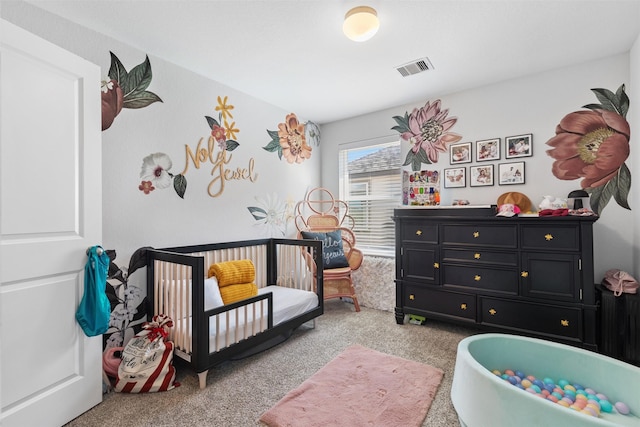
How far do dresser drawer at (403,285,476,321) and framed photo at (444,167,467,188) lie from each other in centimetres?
118

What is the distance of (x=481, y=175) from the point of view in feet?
9.89

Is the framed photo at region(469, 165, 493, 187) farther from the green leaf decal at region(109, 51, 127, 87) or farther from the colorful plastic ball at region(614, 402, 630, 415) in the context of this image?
the green leaf decal at region(109, 51, 127, 87)

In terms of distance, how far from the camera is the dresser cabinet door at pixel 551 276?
86.6 inches

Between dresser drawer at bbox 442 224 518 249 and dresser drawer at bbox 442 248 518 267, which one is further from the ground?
dresser drawer at bbox 442 224 518 249

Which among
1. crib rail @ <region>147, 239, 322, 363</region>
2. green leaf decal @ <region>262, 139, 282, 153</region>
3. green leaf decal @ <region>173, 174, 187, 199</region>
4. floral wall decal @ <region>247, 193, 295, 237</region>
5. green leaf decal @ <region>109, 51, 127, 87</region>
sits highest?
green leaf decal @ <region>109, 51, 127, 87</region>

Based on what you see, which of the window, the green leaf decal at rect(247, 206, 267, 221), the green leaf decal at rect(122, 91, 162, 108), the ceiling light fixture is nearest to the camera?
the ceiling light fixture

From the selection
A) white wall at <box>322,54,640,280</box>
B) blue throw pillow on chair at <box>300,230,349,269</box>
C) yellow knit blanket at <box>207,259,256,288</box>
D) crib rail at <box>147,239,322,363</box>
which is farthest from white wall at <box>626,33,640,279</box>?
yellow knit blanket at <box>207,259,256,288</box>

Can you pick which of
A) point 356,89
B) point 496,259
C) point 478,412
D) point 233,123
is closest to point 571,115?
point 496,259

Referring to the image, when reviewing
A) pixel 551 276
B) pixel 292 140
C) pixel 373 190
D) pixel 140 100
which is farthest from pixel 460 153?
pixel 140 100

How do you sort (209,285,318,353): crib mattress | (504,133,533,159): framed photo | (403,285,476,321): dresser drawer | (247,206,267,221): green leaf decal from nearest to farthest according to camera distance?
(209,285,318,353): crib mattress → (403,285,476,321): dresser drawer → (504,133,533,159): framed photo → (247,206,267,221): green leaf decal

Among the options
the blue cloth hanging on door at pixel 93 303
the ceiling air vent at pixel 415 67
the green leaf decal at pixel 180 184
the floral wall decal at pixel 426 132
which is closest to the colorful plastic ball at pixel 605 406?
the floral wall decal at pixel 426 132

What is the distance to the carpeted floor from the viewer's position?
1.63 m

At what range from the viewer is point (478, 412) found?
138cm

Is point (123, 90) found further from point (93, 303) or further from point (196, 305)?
point (196, 305)
